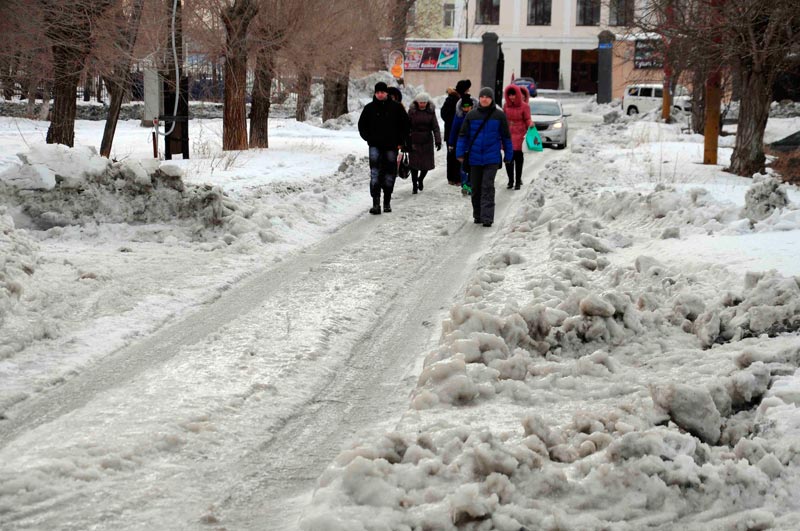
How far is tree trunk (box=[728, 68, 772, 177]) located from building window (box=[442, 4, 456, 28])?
58.8 m

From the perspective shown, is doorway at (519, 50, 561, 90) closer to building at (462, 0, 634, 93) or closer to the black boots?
building at (462, 0, 634, 93)

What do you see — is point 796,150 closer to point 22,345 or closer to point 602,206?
point 602,206

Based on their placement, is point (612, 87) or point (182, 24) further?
point (612, 87)

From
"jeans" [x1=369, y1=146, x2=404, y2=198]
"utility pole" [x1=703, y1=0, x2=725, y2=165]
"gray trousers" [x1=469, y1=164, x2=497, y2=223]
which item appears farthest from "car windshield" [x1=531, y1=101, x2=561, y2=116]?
"gray trousers" [x1=469, y1=164, x2=497, y2=223]

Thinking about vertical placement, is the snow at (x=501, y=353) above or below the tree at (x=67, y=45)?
below

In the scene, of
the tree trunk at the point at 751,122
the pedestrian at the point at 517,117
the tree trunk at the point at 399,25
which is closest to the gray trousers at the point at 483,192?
the pedestrian at the point at 517,117

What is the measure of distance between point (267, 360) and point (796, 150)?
77.0 ft

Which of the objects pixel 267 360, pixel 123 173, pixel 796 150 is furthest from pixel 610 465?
pixel 796 150

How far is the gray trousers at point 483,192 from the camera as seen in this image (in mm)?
13242

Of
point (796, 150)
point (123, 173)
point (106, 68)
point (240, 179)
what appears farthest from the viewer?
point (796, 150)

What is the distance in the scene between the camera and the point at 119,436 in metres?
5.21

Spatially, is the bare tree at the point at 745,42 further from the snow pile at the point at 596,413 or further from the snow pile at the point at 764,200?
the snow pile at the point at 596,413

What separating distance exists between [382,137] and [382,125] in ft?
0.56

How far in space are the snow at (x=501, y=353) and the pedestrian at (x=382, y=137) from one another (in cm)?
80
